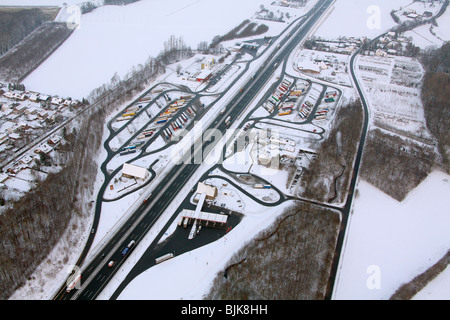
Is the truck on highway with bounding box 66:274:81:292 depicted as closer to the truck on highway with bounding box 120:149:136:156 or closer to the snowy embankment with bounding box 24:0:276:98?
the truck on highway with bounding box 120:149:136:156

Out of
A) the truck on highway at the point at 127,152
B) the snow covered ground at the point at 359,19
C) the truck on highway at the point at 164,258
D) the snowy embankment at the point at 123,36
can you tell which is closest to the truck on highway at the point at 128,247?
the truck on highway at the point at 164,258

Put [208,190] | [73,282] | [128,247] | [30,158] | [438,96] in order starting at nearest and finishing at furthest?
[73,282] < [128,247] < [208,190] < [30,158] < [438,96]

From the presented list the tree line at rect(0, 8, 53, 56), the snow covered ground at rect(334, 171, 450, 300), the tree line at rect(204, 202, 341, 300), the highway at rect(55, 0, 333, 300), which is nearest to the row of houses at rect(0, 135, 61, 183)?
the highway at rect(55, 0, 333, 300)

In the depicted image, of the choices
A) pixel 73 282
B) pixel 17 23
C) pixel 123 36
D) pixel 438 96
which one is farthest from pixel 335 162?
pixel 17 23

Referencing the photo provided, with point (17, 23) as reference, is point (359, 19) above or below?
above

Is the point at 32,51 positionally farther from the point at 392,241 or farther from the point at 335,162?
the point at 392,241

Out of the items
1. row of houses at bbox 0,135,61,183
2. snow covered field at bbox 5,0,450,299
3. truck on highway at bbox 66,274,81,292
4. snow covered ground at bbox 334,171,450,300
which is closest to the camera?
truck on highway at bbox 66,274,81,292

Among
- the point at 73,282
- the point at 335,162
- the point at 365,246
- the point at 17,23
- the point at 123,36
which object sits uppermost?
the point at 17,23

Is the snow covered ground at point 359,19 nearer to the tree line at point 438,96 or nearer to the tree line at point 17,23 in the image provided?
the tree line at point 438,96
